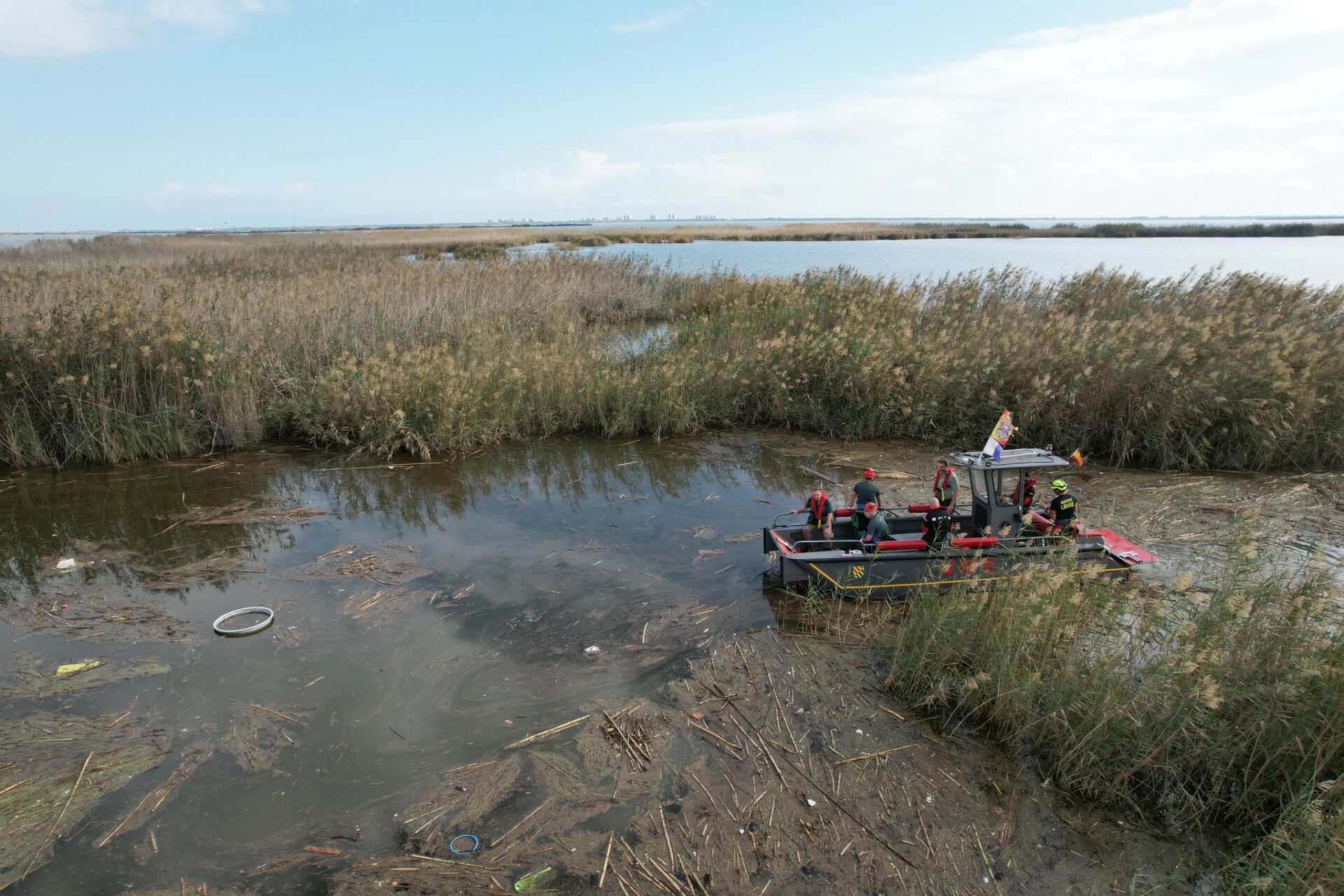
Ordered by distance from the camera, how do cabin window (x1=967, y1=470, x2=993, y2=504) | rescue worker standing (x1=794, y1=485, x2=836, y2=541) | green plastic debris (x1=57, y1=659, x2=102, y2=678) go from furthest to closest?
cabin window (x1=967, y1=470, x2=993, y2=504) → rescue worker standing (x1=794, y1=485, x2=836, y2=541) → green plastic debris (x1=57, y1=659, x2=102, y2=678)

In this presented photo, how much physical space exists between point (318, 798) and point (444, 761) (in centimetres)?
82

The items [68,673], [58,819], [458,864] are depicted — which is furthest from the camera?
[68,673]

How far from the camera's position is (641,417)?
44.3ft

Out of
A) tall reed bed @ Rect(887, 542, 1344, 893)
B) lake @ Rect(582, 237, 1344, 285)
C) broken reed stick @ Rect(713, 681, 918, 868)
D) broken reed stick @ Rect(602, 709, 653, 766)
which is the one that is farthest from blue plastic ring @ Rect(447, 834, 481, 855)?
lake @ Rect(582, 237, 1344, 285)

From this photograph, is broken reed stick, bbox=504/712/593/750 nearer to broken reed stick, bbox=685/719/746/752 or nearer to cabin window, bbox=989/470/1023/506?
broken reed stick, bbox=685/719/746/752

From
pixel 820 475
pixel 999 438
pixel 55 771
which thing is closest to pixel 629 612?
pixel 999 438

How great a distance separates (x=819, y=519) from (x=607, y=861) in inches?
182

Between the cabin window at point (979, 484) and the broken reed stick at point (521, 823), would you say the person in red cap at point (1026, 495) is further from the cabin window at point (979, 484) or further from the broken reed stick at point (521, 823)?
the broken reed stick at point (521, 823)

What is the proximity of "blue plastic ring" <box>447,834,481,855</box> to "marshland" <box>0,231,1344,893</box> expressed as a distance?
8 centimetres

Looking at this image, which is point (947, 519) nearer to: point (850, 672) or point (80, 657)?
point (850, 672)

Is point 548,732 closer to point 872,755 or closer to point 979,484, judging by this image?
point 872,755

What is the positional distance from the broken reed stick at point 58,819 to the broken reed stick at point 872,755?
5.01m

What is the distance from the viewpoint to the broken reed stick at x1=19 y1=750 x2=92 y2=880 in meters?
4.11

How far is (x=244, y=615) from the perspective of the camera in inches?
275
